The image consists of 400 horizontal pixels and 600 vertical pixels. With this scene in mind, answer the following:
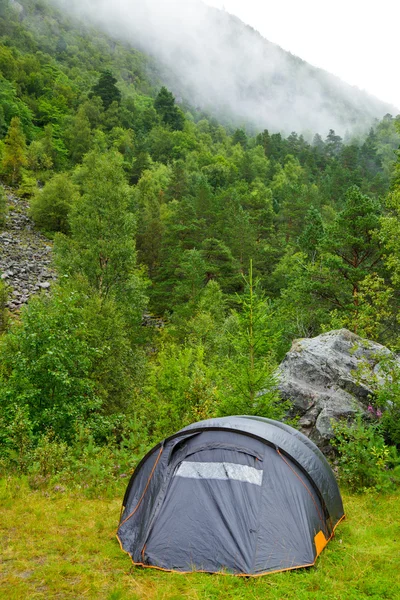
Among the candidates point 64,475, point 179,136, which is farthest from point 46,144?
point 64,475

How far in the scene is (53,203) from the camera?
44562 mm

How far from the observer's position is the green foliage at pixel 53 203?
44.5 metres

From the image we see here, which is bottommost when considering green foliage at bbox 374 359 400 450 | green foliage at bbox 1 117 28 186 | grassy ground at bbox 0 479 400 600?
green foliage at bbox 1 117 28 186

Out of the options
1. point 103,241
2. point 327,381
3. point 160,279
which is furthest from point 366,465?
point 160,279

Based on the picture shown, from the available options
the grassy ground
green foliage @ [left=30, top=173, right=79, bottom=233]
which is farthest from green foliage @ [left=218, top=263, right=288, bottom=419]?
green foliage @ [left=30, top=173, right=79, bottom=233]

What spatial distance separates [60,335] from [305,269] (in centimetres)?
1806

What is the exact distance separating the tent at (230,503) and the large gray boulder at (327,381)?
4.43 metres

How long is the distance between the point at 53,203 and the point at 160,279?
16.9 metres

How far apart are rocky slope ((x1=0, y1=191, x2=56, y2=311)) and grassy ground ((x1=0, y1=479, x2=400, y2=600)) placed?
27794 millimetres

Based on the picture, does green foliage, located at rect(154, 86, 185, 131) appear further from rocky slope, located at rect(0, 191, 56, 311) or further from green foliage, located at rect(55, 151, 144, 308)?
green foliage, located at rect(55, 151, 144, 308)

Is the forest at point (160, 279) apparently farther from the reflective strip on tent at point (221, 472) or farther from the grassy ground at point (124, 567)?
the reflective strip on tent at point (221, 472)

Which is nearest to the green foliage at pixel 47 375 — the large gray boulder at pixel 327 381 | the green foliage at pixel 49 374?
the green foliage at pixel 49 374

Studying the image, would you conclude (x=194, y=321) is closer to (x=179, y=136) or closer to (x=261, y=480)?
(x=261, y=480)

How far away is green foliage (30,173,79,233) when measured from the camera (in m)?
44.5
